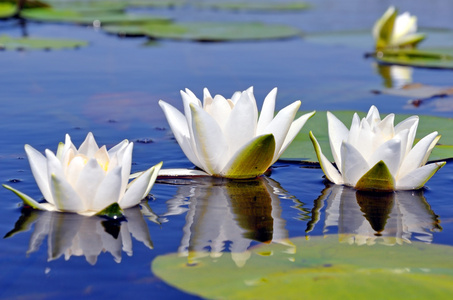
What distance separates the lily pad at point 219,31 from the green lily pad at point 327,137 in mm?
5558

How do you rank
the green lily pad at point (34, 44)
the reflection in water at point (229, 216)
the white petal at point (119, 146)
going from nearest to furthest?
the reflection in water at point (229, 216) → the white petal at point (119, 146) → the green lily pad at point (34, 44)

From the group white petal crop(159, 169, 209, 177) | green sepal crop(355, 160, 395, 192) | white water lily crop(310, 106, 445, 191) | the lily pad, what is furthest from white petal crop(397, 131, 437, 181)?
the lily pad

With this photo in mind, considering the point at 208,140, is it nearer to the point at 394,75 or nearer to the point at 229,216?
the point at 229,216

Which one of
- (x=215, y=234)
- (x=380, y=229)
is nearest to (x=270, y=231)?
(x=215, y=234)

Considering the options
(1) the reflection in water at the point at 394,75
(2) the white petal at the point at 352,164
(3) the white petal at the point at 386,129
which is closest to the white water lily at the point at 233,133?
(2) the white petal at the point at 352,164

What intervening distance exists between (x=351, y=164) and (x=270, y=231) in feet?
2.54

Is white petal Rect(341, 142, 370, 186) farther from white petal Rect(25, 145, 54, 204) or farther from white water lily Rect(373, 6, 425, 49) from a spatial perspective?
white water lily Rect(373, 6, 425, 49)

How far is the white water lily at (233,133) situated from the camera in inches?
134

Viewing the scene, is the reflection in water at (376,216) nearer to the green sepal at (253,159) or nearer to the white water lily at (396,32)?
the green sepal at (253,159)

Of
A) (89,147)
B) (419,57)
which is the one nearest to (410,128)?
(89,147)

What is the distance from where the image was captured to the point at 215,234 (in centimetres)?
284

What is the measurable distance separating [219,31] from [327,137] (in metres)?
6.79

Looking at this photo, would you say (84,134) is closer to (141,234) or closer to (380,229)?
(141,234)

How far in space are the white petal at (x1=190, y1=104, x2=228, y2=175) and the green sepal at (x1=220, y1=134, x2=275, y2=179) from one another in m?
0.08
